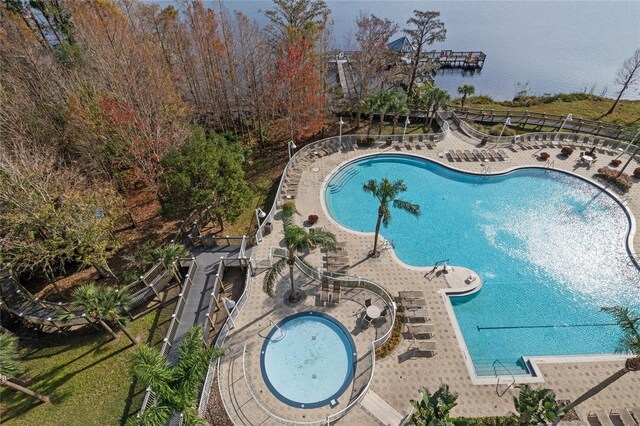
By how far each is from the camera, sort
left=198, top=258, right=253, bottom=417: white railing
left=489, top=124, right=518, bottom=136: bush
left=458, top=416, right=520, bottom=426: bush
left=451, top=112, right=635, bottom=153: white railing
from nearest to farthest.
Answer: left=458, top=416, right=520, bottom=426: bush < left=198, top=258, right=253, bottom=417: white railing < left=451, top=112, right=635, bottom=153: white railing < left=489, top=124, right=518, bottom=136: bush

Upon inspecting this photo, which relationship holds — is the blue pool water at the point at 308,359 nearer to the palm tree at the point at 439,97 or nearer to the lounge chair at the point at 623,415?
the lounge chair at the point at 623,415

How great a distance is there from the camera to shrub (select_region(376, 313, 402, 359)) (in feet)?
59.9

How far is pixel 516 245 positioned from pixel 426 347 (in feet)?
46.7

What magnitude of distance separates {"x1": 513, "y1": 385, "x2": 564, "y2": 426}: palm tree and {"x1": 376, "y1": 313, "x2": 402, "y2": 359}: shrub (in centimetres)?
663

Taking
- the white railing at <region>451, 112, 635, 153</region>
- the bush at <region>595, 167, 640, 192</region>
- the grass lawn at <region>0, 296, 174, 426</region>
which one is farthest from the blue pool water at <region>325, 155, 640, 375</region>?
the grass lawn at <region>0, 296, 174, 426</region>

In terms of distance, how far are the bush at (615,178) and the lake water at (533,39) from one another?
91.6 ft

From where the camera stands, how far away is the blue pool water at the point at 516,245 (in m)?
20.0

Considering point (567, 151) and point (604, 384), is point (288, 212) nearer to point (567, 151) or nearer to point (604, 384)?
point (604, 384)

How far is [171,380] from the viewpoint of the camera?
13680mm

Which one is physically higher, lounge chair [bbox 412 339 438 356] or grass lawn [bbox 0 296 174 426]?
lounge chair [bbox 412 339 438 356]

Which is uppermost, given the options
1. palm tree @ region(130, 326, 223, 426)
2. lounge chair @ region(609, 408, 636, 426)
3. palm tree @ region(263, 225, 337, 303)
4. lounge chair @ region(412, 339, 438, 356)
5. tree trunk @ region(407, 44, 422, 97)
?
tree trunk @ region(407, 44, 422, 97)

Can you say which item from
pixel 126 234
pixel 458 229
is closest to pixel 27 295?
pixel 126 234

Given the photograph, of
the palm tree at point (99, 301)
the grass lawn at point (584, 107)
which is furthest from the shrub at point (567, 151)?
the palm tree at point (99, 301)

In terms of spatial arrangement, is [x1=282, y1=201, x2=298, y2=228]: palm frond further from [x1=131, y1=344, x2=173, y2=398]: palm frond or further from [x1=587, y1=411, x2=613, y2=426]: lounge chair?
[x1=587, y1=411, x2=613, y2=426]: lounge chair
